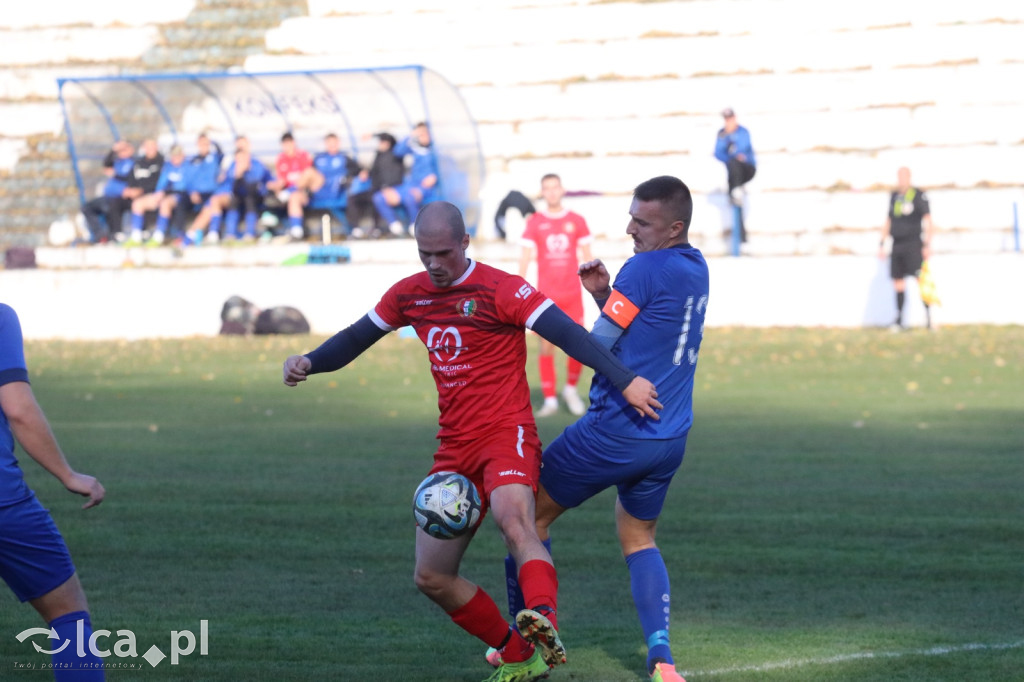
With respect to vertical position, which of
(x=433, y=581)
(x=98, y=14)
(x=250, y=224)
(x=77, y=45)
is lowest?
(x=433, y=581)

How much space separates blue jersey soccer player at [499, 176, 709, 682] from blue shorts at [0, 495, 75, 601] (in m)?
2.03

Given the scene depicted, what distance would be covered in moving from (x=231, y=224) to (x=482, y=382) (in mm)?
22018

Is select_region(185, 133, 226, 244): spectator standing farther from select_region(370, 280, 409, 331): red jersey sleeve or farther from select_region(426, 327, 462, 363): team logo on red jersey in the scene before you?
select_region(426, 327, 462, 363): team logo on red jersey

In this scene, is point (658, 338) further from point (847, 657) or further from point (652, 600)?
point (847, 657)

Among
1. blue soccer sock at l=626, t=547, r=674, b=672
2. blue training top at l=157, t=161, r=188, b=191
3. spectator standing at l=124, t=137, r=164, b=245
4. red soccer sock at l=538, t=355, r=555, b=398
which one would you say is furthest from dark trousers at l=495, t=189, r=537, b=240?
blue soccer sock at l=626, t=547, r=674, b=672

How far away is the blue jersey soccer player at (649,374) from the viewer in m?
5.48

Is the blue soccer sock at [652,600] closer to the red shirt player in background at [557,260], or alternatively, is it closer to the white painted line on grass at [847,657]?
the white painted line on grass at [847,657]

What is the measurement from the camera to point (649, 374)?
18.1 ft

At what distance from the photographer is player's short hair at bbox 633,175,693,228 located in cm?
554

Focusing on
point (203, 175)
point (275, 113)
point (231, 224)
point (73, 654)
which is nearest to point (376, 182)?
point (231, 224)

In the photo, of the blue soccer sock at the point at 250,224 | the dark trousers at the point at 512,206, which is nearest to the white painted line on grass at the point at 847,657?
the dark trousers at the point at 512,206

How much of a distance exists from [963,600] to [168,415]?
9.65 m

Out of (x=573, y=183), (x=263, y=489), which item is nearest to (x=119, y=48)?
(x=573, y=183)

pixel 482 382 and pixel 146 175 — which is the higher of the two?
pixel 146 175
